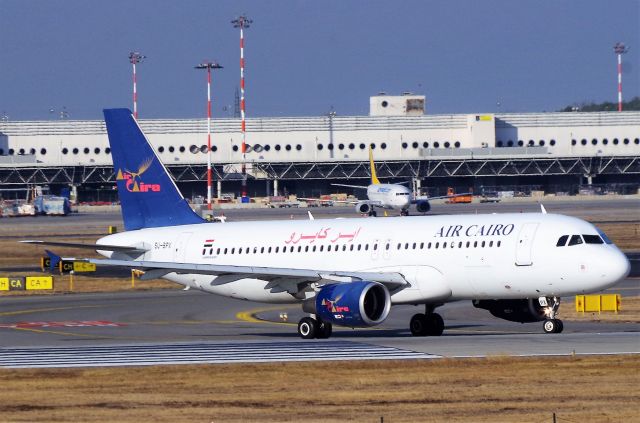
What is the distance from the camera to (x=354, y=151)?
178750 millimetres

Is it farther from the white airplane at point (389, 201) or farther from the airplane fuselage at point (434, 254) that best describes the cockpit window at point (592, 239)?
the white airplane at point (389, 201)

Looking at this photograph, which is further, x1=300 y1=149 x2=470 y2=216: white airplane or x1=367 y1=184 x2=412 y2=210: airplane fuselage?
x1=367 y1=184 x2=412 y2=210: airplane fuselage

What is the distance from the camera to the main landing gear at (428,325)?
44.7m

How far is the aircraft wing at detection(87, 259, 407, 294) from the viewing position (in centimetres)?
4309

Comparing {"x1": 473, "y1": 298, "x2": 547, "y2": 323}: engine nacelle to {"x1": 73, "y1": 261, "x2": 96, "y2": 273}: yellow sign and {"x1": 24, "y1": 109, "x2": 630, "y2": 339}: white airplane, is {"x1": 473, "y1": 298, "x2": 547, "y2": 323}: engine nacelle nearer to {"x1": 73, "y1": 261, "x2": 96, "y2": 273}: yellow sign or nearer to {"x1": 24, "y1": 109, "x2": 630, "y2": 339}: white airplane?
{"x1": 24, "y1": 109, "x2": 630, "y2": 339}: white airplane

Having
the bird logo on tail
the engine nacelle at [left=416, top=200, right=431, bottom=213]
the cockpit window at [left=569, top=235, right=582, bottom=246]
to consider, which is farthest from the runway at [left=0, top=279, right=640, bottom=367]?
the engine nacelle at [left=416, top=200, right=431, bottom=213]

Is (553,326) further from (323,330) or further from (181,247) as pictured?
(181,247)

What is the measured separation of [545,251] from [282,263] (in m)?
10.3

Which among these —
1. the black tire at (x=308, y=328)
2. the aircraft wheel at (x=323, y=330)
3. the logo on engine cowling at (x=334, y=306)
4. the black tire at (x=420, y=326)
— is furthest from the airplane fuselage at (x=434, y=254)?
the black tire at (x=308, y=328)

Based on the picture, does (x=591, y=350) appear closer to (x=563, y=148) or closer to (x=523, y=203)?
(x=523, y=203)

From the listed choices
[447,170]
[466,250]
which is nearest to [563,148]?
[447,170]

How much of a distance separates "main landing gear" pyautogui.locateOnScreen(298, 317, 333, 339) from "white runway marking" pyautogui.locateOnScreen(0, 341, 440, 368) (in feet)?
7.60

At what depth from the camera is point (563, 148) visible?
7111 inches

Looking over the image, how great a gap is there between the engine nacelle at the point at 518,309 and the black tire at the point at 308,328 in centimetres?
581
